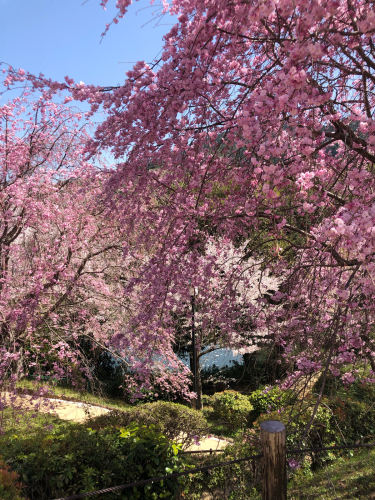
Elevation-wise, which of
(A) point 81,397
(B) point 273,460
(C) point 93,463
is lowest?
(A) point 81,397

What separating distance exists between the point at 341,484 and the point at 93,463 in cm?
285

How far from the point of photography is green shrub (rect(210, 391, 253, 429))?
753 cm

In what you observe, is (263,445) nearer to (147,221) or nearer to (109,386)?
(147,221)

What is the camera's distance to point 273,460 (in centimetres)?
189

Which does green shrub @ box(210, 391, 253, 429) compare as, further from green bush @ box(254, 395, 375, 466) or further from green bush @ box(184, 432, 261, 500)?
green bush @ box(184, 432, 261, 500)

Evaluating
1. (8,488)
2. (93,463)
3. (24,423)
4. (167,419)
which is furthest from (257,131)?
(24,423)

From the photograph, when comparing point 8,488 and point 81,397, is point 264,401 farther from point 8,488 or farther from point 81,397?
point 8,488

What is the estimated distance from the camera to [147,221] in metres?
3.88

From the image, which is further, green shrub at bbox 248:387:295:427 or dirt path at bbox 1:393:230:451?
green shrub at bbox 248:387:295:427

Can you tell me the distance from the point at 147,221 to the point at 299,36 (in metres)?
2.48

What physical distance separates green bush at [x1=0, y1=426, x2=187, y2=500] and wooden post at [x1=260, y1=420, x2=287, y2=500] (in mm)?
1480

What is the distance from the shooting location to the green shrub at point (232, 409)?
24.7ft

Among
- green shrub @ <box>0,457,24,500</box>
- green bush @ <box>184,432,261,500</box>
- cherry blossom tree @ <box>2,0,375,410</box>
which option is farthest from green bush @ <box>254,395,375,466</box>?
green shrub @ <box>0,457,24,500</box>

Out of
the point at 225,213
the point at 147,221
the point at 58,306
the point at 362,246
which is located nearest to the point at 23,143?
the point at 58,306
